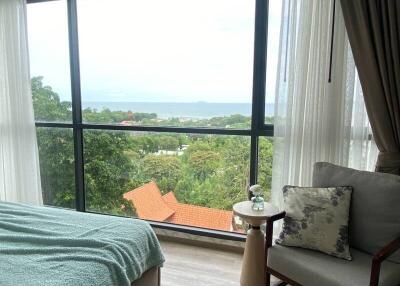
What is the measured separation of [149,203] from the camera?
3393 millimetres

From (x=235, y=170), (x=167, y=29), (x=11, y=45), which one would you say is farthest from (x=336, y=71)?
(x=11, y=45)

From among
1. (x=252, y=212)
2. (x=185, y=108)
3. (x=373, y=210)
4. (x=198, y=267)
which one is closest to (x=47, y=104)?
(x=185, y=108)

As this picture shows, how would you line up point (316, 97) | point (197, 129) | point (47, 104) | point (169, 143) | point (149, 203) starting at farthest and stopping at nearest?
1. point (47, 104)
2. point (149, 203)
3. point (169, 143)
4. point (197, 129)
5. point (316, 97)

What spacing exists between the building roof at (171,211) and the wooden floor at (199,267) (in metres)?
0.24

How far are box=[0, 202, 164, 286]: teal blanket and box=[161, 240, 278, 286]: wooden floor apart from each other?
0.65 m

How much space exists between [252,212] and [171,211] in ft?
4.13

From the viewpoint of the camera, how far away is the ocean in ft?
9.36

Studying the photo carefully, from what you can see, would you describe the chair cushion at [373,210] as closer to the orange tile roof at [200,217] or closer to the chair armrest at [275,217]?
the chair armrest at [275,217]

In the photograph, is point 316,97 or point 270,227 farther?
point 316,97

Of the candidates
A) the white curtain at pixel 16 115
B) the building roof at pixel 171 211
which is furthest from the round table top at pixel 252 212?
the white curtain at pixel 16 115

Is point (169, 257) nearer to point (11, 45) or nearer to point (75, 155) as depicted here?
point (75, 155)

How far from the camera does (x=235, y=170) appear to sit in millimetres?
2984

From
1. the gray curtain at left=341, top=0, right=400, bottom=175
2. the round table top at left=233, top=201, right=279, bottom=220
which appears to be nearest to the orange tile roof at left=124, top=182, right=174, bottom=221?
the round table top at left=233, top=201, right=279, bottom=220

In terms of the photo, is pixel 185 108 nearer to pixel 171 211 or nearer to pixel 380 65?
pixel 171 211
